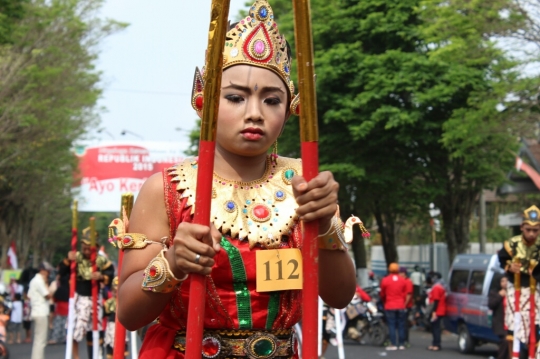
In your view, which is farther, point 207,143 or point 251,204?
point 251,204

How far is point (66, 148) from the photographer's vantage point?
33469 millimetres

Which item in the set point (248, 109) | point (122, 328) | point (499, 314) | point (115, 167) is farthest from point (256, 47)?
point (115, 167)

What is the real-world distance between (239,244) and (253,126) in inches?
15.1

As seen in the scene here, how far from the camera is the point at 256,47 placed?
3.23 metres

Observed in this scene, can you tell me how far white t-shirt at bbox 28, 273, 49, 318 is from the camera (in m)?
15.1

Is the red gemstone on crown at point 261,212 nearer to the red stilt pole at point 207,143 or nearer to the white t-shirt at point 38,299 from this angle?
the red stilt pole at point 207,143

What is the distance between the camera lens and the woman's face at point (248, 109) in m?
3.14

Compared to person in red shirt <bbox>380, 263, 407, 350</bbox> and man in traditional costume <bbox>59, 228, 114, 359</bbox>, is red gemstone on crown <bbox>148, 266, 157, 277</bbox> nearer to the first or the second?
man in traditional costume <bbox>59, 228, 114, 359</bbox>

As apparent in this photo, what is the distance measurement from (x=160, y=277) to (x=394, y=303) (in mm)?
16959

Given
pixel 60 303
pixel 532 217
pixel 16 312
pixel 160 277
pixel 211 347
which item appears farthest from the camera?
pixel 16 312

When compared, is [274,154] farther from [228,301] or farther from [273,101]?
[228,301]

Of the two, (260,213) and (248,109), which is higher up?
(248,109)

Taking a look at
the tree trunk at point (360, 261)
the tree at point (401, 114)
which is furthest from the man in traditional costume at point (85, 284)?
the tree trunk at point (360, 261)

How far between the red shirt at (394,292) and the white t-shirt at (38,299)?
277 inches
